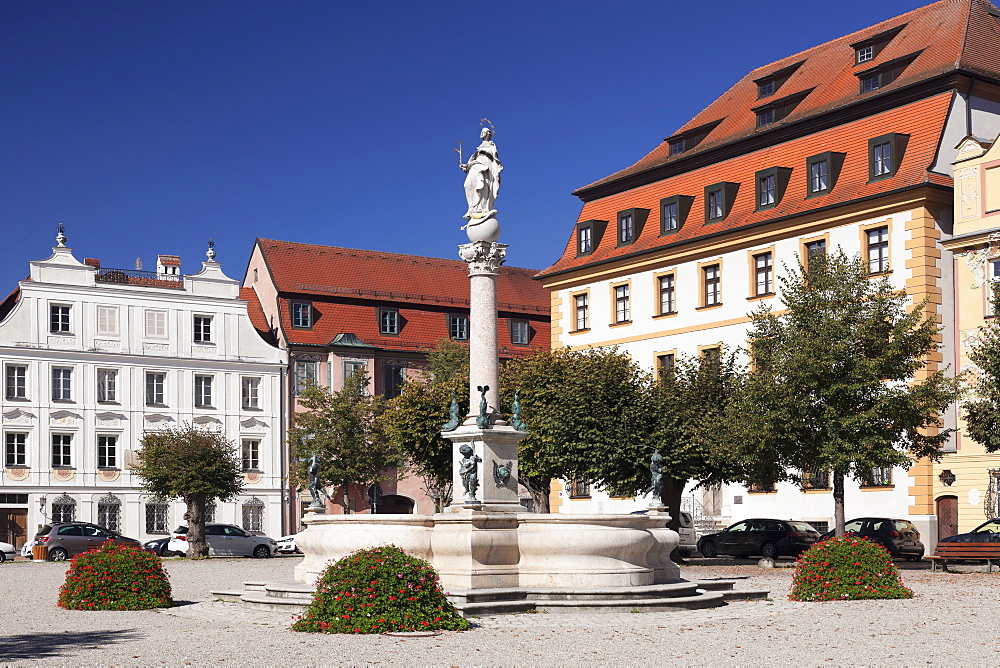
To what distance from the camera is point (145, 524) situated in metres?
64.0

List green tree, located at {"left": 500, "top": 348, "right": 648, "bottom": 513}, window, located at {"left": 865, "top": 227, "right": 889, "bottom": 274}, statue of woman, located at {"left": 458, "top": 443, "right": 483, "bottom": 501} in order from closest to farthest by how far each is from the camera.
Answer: statue of woman, located at {"left": 458, "top": 443, "right": 483, "bottom": 501} → green tree, located at {"left": 500, "top": 348, "right": 648, "bottom": 513} → window, located at {"left": 865, "top": 227, "right": 889, "bottom": 274}

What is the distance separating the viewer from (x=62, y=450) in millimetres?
63031

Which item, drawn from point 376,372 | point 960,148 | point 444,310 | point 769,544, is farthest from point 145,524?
point 960,148

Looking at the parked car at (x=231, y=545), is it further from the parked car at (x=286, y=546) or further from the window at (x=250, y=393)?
the window at (x=250, y=393)

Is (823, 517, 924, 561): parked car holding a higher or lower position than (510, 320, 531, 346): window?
lower

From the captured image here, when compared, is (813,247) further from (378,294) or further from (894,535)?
(378,294)

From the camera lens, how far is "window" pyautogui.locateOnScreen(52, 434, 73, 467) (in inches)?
2472

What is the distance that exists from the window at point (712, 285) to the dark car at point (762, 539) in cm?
1114

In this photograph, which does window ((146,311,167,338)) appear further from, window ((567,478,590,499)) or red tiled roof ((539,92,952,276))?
window ((567,478,590,499))

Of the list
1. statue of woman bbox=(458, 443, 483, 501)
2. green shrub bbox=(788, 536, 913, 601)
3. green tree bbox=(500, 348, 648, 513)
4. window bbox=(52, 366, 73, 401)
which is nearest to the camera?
statue of woman bbox=(458, 443, 483, 501)

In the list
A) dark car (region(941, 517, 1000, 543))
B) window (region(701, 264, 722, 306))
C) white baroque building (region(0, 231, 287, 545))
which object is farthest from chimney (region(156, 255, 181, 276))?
dark car (region(941, 517, 1000, 543))

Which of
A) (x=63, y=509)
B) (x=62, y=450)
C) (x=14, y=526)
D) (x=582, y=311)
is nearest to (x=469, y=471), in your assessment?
(x=582, y=311)

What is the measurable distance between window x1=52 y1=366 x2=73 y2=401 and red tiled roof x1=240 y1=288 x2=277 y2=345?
30.7 ft

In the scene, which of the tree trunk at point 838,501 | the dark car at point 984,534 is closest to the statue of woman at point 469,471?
the tree trunk at point 838,501
